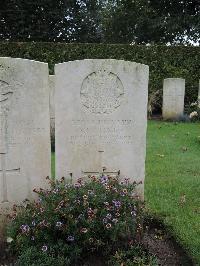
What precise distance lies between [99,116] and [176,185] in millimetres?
2369

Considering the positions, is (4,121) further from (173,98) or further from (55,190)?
(173,98)

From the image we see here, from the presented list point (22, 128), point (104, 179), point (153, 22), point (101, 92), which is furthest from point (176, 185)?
point (153, 22)

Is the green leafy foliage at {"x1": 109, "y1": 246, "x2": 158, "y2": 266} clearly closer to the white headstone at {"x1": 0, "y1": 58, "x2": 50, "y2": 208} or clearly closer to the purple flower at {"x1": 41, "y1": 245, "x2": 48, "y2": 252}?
the purple flower at {"x1": 41, "y1": 245, "x2": 48, "y2": 252}

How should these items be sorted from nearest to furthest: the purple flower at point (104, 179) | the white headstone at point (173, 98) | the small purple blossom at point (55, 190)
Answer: the small purple blossom at point (55, 190)
the purple flower at point (104, 179)
the white headstone at point (173, 98)

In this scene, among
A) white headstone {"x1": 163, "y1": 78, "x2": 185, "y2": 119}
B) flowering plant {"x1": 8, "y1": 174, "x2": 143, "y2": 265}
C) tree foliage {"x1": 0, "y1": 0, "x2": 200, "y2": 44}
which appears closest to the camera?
flowering plant {"x1": 8, "y1": 174, "x2": 143, "y2": 265}

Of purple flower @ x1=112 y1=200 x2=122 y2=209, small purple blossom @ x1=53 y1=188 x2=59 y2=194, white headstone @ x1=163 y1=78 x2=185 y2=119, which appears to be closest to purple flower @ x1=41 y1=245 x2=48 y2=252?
small purple blossom @ x1=53 y1=188 x2=59 y2=194

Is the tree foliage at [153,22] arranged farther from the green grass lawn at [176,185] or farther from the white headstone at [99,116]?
the white headstone at [99,116]

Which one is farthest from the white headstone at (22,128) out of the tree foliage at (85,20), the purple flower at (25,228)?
the tree foliage at (85,20)

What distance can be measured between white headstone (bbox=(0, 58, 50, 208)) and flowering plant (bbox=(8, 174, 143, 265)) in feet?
1.37

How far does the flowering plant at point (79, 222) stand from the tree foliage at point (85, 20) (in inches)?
753

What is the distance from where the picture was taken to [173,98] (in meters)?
13.6

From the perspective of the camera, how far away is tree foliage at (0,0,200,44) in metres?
21.5

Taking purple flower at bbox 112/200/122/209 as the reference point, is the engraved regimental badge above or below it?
above

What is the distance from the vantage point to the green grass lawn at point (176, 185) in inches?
168
